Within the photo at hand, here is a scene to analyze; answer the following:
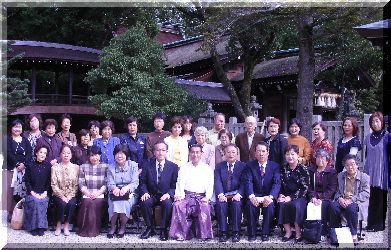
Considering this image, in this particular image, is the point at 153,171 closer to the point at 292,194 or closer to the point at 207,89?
the point at 292,194

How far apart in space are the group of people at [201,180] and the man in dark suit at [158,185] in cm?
1

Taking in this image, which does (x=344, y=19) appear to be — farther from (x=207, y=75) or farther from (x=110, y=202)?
(x=207, y=75)

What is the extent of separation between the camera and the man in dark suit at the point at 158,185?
624 centimetres

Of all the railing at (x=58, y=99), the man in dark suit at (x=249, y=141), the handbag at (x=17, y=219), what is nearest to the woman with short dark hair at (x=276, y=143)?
the man in dark suit at (x=249, y=141)

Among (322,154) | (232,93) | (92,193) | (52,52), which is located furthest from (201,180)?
(52,52)

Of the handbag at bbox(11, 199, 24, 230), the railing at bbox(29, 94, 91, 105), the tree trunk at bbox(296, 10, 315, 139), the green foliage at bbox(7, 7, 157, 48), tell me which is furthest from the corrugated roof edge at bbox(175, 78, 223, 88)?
the handbag at bbox(11, 199, 24, 230)

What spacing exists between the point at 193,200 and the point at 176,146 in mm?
1117

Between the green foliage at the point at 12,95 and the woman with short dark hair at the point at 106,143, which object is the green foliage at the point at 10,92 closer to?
the green foliage at the point at 12,95

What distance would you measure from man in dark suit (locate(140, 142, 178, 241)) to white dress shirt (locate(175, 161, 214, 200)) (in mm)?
146

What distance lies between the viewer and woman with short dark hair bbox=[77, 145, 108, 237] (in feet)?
20.7

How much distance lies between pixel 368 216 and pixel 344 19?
6.29 metres

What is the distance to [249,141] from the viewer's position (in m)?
7.04

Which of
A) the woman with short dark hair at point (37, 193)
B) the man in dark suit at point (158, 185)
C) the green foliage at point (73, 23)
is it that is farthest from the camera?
the green foliage at point (73, 23)

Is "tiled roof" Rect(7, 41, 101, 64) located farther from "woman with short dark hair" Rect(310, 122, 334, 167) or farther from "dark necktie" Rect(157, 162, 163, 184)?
"woman with short dark hair" Rect(310, 122, 334, 167)
